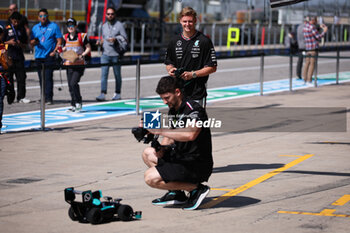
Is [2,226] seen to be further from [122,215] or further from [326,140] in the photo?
[326,140]

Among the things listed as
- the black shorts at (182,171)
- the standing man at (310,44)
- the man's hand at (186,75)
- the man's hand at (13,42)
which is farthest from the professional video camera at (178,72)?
the standing man at (310,44)

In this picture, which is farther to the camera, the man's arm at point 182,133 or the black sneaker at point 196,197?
the black sneaker at point 196,197

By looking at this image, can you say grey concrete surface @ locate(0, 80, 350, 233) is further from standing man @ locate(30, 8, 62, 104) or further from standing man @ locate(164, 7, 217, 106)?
standing man @ locate(30, 8, 62, 104)

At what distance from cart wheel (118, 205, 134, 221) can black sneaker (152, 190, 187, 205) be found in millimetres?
714

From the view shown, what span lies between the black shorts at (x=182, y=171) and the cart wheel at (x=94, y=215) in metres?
0.78

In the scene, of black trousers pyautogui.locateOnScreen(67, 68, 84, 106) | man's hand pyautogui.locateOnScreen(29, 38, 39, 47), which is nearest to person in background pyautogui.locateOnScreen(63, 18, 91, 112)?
black trousers pyautogui.locateOnScreen(67, 68, 84, 106)

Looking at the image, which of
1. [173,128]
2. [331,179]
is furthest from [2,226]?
[331,179]

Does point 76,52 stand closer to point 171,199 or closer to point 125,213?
point 171,199

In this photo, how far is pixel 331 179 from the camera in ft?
27.8

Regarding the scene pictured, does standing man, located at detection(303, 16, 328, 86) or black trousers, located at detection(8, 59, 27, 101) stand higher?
standing man, located at detection(303, 16, 328, 86)

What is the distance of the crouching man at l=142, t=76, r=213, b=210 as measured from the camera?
6.75 meters

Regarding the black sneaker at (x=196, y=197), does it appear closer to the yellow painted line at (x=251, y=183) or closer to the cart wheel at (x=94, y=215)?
the yellow painted line at (x=251, y=183)

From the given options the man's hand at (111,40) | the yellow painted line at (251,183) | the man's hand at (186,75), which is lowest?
the yellow painted line at (251,183)

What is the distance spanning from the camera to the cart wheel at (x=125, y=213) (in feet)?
21.1
